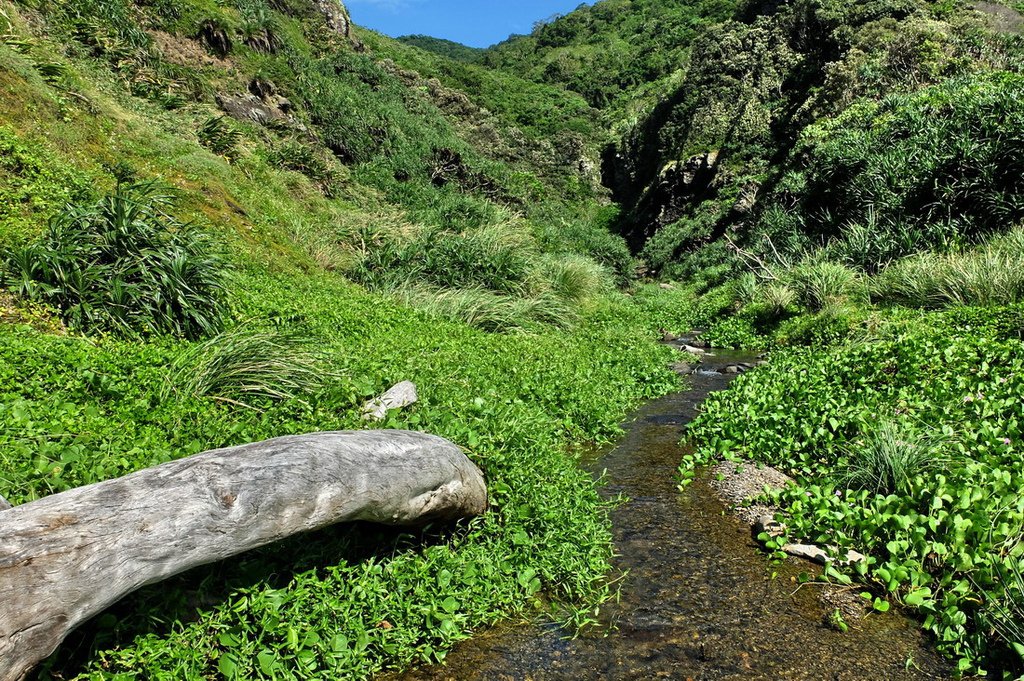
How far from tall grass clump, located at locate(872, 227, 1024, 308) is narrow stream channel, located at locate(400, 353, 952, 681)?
760 centimetres

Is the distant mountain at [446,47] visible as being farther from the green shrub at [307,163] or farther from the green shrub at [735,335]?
the green shrub at [735,335]

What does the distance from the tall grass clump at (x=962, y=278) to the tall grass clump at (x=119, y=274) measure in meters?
10.9

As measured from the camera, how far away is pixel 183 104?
15.5m

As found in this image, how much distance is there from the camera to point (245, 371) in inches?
209

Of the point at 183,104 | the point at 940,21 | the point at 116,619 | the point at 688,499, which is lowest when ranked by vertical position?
the point at 688,499

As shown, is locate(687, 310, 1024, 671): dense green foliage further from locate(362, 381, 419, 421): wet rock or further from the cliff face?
the cliff face

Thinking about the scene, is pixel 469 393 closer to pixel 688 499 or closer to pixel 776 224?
pixel 688 499

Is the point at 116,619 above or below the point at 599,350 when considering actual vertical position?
above

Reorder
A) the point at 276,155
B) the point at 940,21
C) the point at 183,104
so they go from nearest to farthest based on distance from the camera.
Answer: the point at 183,104 < the point at 276,155 < the point at 940,21

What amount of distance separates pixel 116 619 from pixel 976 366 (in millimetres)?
7584

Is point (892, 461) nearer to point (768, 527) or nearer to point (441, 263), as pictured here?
point (768, 527)

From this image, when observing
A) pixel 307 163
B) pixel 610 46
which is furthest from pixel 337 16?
pixel 610 46

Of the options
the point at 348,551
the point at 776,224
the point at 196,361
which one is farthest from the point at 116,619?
the point at 776,224

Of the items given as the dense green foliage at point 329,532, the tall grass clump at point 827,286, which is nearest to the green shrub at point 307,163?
the dense green foliage at point 329,532
